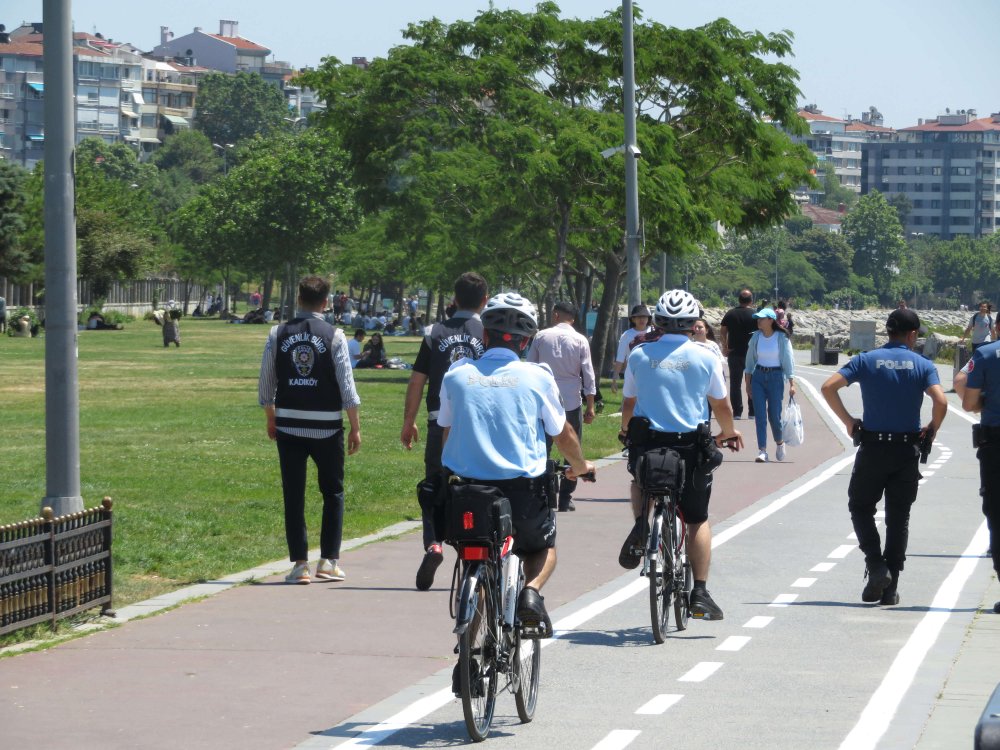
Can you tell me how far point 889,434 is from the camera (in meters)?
10.5

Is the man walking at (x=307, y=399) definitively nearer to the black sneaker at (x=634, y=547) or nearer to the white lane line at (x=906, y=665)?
the black sneaker at (x=634, y=547)

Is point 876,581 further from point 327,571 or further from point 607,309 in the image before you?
point 607,309

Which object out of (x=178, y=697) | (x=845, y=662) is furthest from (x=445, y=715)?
(x=845, y=662)

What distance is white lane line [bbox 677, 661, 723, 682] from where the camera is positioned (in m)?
8.27

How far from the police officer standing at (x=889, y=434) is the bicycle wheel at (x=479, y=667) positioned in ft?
13.2

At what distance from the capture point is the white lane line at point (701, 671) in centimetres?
827

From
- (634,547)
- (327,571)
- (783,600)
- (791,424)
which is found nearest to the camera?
(634,547)

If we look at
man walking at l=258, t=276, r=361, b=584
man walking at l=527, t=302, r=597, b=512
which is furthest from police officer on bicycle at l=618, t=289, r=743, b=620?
man walking at l=527, t=302, r=597, b=512

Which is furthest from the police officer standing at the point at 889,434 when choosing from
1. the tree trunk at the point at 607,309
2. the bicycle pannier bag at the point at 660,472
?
the tree trunk at the point at 607,309

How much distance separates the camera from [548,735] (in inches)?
278

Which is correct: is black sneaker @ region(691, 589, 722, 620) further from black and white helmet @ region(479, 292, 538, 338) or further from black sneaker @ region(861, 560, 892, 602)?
black and white helmet @ region(479, 292, 538, 338)

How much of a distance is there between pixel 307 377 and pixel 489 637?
4.20 m

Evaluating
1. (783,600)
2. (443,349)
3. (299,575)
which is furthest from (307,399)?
(783,600)

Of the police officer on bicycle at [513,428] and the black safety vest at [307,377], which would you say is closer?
the police officer on bicycle at [513,428]
